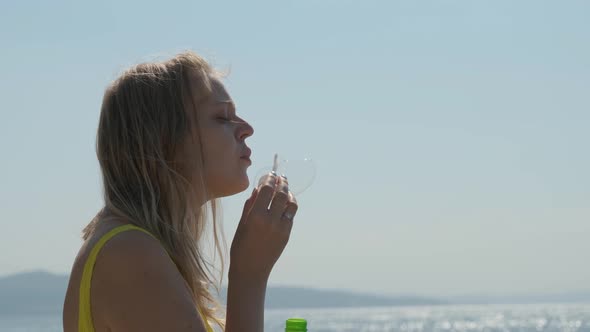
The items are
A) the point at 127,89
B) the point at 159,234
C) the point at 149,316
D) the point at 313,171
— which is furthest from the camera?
the point at 313,171

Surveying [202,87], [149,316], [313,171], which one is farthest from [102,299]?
[313,171]

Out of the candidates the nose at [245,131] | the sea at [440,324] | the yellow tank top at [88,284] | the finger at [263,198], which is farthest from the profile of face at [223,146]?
the sea at [440,324]

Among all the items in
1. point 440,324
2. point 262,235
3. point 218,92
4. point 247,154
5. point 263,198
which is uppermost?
point 218,92

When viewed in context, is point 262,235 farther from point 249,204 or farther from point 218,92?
point 218,92

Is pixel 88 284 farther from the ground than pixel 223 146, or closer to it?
closer to it

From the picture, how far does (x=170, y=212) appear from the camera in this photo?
2.64 meters

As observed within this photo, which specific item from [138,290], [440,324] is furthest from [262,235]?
[440,324]

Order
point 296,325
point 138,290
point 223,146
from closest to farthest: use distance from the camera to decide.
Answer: point 138,290 → point 296,325 → point 223,146

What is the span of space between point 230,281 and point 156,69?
25.0 inches

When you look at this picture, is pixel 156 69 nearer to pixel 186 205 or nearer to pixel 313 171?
pixel 186 205

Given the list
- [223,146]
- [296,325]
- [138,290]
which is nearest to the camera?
[138,290]

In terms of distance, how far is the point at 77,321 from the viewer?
2.48 metres

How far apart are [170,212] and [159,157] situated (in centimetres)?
15

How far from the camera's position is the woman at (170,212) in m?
2.39
